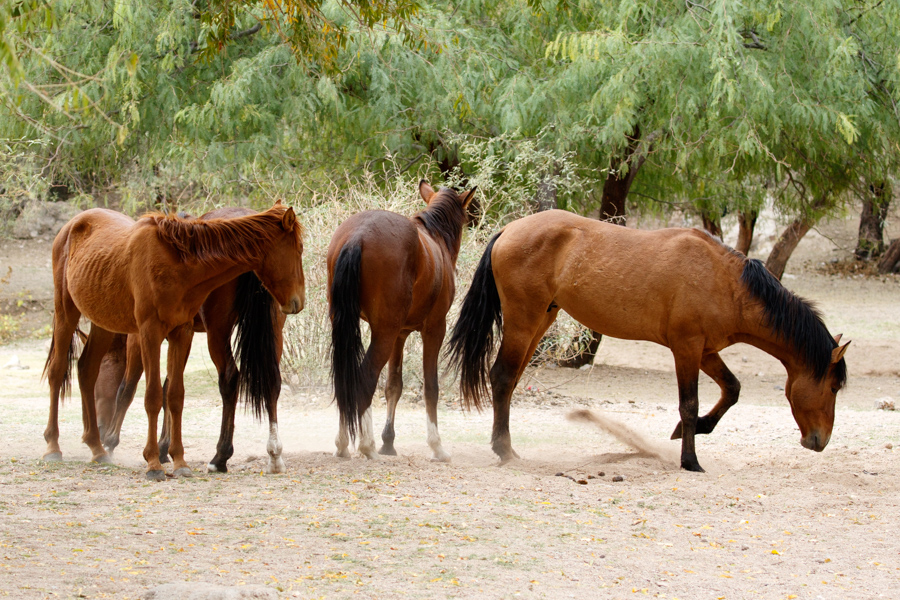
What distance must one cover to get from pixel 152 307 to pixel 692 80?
6.88 m

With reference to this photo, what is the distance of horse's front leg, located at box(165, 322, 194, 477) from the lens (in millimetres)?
5234

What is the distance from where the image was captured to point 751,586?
11.7 ft

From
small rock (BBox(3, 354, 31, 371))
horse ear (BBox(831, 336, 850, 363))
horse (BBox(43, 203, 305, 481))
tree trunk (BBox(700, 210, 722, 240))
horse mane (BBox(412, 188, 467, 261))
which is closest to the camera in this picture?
horse (BBox(43, 203, 305, 481))

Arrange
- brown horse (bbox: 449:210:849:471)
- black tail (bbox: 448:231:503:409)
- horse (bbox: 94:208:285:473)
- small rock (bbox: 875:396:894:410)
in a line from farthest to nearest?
small rock (bbox: 875:396:894:410)
black tail (bbox: 448:231:503:409)
brown horse (bbox: 449:210:849:471)
horse (bbox: 94:208:285:473)

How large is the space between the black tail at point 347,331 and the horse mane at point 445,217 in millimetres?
1105

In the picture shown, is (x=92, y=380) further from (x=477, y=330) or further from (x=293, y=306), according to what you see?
(x=477, y=330)

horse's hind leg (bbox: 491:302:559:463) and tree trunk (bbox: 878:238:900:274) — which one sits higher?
tree trunk (bbox: 878:238:900:274)

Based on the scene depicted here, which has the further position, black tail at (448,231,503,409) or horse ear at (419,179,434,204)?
horse ear at (419,179,434,204)

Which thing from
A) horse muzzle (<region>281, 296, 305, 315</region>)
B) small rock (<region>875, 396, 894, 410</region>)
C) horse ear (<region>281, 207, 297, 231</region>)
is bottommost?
small rock (<region>875, 396, 894, 410</region>)

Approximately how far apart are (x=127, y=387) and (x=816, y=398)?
4831mm

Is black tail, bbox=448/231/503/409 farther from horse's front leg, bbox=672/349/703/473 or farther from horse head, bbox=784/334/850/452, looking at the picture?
horse head, bbox=784/334/850/452

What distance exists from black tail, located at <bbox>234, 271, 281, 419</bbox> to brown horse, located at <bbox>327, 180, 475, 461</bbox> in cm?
42

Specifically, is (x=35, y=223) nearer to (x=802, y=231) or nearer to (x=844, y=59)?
(x=802, y=231)

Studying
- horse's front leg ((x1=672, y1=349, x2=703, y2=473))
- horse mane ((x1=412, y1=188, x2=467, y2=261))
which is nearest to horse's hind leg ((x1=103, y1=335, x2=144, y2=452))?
horse mane ((x1=412, y1=188, x2=467, y2=261))
